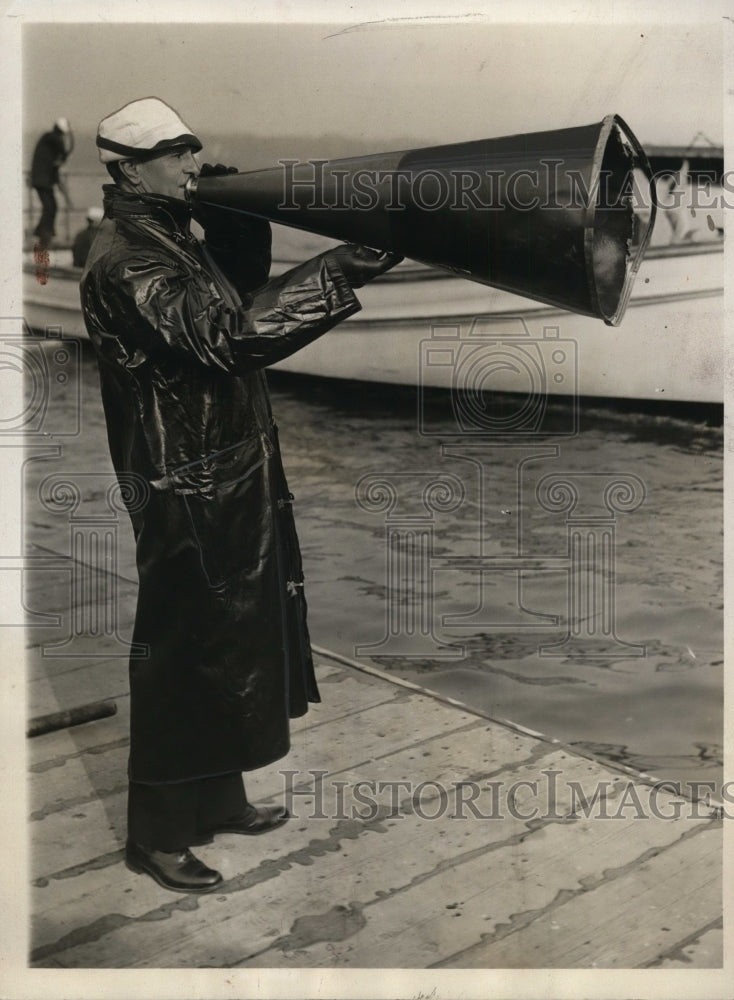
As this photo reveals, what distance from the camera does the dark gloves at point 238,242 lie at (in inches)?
112

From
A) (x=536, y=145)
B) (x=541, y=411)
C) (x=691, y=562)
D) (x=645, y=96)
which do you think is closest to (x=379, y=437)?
(x=541, y=411)

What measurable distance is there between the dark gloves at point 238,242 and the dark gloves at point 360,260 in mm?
354

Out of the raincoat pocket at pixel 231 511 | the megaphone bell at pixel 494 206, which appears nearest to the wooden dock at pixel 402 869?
the raincoat pocket at pixel 231 511

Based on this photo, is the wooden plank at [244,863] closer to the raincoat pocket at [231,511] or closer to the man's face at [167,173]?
the raincoat pocket at [231,511]

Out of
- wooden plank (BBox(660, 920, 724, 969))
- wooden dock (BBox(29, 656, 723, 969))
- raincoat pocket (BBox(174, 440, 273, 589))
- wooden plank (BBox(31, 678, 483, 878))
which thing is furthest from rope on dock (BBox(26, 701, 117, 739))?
wooden plank (BBox(660, 920, 724, 969))

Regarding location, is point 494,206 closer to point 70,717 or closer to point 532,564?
point 532,564

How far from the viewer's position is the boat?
3.35 meters

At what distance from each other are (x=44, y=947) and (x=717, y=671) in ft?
6.55

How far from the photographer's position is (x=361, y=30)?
312 cm

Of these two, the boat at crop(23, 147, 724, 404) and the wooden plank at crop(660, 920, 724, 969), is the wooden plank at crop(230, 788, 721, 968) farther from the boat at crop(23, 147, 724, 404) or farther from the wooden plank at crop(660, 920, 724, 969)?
the boat at crop(23, 147, 724, 404)

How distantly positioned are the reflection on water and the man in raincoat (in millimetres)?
939

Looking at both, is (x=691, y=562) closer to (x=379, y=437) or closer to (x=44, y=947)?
(x=379, y=437)

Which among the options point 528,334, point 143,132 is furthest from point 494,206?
point 528,334

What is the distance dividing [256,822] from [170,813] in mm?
300
